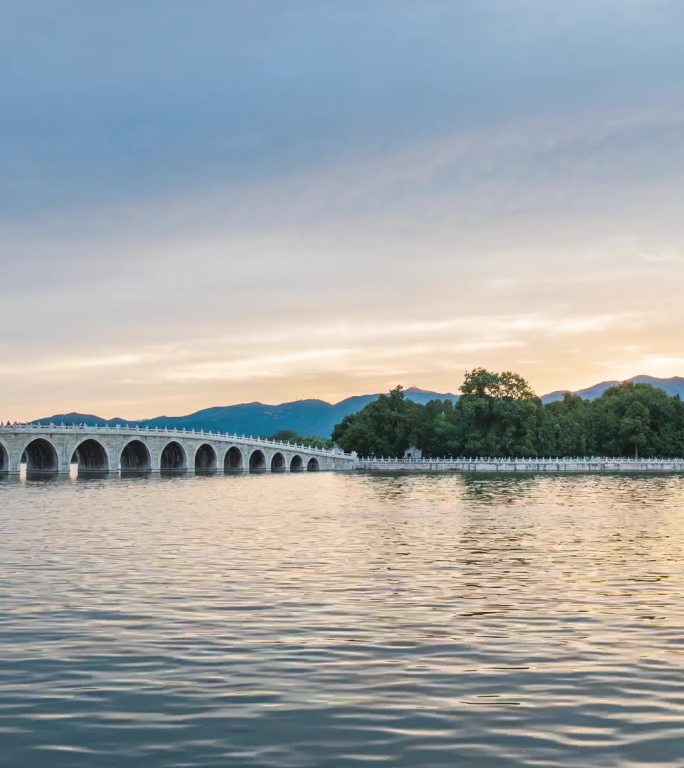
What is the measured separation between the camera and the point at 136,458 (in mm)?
110062

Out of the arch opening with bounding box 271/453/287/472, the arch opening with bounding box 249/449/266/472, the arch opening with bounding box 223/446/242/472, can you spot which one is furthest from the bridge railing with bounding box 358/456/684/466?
the arch opening with bounding box 223/446/242/472

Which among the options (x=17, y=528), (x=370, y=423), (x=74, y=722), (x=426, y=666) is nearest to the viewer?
(x=74, y=722)

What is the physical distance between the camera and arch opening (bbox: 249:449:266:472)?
127625 mm

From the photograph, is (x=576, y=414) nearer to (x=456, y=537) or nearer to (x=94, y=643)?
(x=456, y=537)

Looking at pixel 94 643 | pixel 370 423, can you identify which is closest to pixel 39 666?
pixel 94 643

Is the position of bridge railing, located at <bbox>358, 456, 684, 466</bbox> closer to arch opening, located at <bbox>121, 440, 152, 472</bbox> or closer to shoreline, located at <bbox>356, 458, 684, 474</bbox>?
shoreline, located at <bbox>356, 458, 684, 474</bbox>

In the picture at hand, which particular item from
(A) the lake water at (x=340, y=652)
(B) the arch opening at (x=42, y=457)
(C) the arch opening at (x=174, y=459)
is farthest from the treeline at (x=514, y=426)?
(A) the lake water at (x=340, y=652)

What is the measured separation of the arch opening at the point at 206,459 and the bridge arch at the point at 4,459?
96.8ft

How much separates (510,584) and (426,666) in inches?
310

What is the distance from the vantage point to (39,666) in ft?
42.1

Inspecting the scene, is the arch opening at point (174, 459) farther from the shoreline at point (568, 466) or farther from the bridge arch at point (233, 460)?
the shoreline at point (568, 466)

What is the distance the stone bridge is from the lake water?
63.8 meters

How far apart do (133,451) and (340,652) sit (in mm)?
99822

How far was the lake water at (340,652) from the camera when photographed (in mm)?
9727
